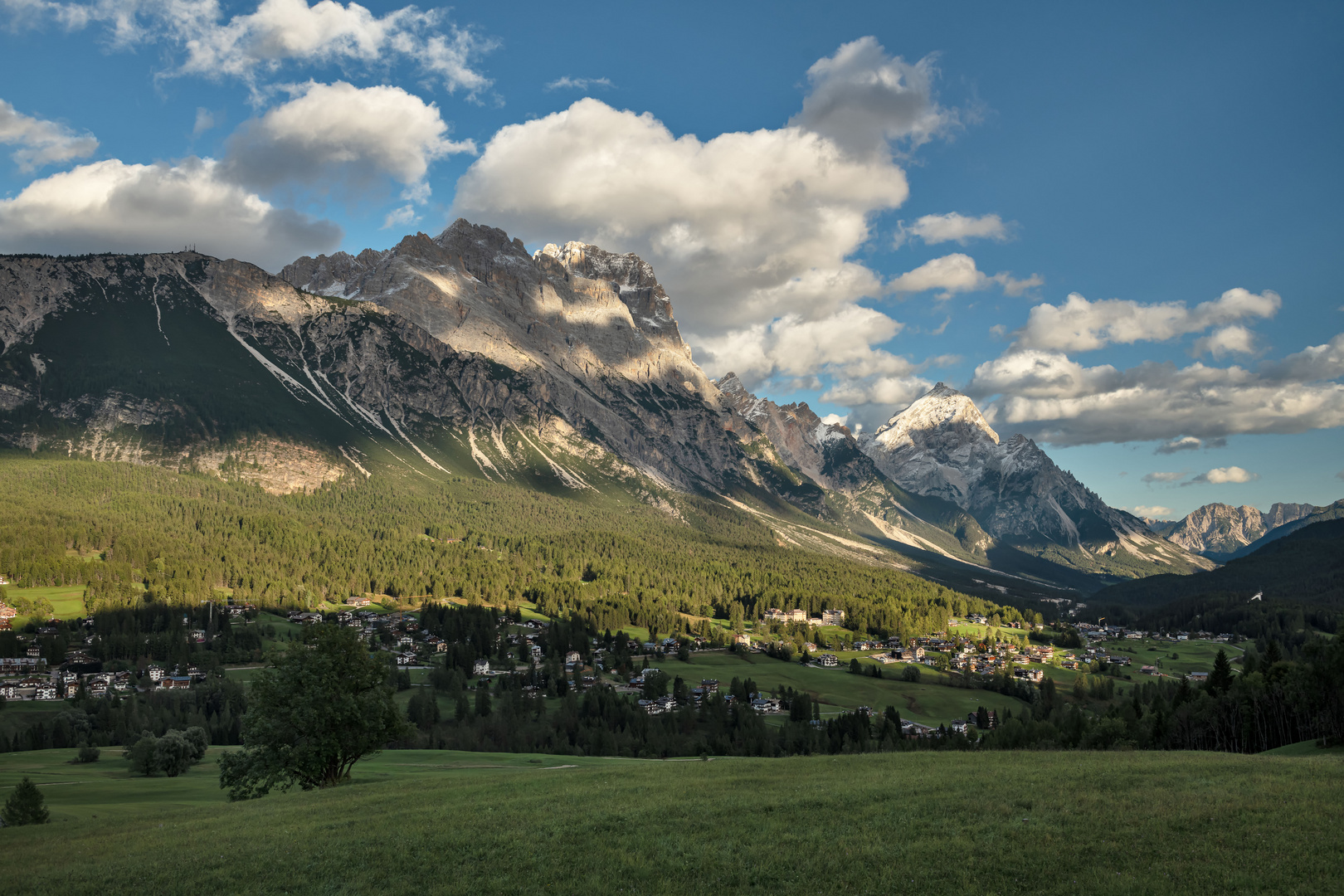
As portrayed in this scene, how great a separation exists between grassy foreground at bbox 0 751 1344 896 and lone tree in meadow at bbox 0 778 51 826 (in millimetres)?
8658

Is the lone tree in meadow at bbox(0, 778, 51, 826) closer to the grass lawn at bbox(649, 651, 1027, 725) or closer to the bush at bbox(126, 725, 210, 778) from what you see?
the bush at bbox(126, 725, 210, 778)

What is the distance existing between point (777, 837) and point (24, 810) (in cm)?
4525

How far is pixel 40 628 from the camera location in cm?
15288

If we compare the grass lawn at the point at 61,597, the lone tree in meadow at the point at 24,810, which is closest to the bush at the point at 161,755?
the lone tree in meadow at the point at 24,810

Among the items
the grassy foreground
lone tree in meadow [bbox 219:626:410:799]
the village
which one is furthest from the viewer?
the village

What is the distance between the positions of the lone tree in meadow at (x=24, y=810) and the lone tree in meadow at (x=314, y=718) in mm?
9211

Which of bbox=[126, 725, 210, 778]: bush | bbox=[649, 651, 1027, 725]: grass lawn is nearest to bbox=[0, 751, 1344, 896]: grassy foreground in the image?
bbox=[126, 725, 210, 778]: bush

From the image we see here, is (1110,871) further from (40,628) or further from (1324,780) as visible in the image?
(40,628)

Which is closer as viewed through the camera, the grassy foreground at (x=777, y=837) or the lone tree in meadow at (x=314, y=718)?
the grassy foreground at (x=777, y=837)

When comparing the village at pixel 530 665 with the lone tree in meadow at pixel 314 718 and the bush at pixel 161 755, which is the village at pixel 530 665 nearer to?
the bush at pixel 161 755

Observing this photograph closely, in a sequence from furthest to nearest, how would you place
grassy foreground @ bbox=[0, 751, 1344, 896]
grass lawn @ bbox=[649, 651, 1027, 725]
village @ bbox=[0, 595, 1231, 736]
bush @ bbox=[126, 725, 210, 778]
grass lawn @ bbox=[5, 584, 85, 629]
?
1. grass lawn @ bbox=[5, 584, 85, 629]
2. grass lawn @ bbox=[649, 651, 1027, 725]
3. village @ bbox=[0, 595, 1231, 736]
4. bush @ bbox=[126, 725, 210, 778]
5. grassy foreground @ bbox=[0, 751, 1344, 896]

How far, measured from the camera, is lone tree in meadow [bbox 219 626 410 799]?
146ft

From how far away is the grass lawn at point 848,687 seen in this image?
138750 mm

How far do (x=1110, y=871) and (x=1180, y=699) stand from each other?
84577 mm
